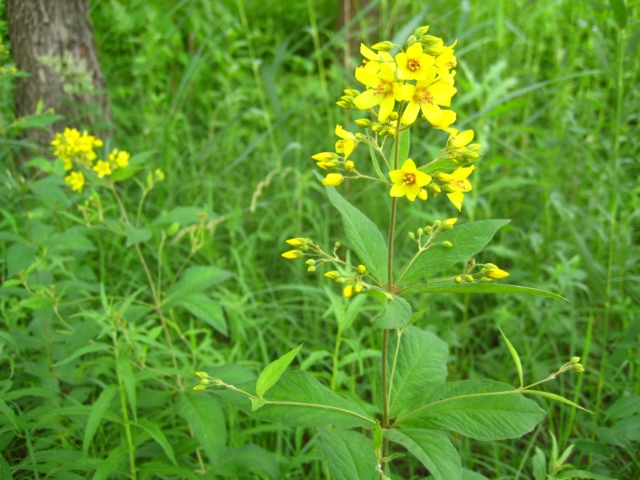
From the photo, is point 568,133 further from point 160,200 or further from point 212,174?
point 160,200

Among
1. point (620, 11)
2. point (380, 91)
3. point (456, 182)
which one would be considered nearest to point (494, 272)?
point (456, 182)

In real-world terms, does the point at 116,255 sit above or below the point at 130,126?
below

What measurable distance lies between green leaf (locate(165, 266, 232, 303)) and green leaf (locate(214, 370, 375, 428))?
55cm

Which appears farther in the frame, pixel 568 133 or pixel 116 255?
pixel 568 133

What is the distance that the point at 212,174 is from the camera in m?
3.30

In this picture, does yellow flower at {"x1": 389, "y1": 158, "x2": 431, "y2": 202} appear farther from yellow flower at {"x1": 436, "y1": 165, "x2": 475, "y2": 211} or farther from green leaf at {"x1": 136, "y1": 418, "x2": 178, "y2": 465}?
green leaf at {"x1": 136, "y1": 418, "x2": 178, "y2": 465}

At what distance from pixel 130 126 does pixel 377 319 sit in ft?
10.1

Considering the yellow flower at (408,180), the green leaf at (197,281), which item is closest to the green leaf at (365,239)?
the yellow flower at (408,180)

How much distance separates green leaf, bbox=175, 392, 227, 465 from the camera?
1355 millimetres

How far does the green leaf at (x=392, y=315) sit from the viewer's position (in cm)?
92

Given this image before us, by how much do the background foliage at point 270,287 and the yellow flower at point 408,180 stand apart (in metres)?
0.57

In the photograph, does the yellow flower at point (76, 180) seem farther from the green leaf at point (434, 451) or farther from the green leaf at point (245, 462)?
the green leaf at point (434, 451)

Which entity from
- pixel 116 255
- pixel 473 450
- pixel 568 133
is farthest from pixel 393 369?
pixel 568 133

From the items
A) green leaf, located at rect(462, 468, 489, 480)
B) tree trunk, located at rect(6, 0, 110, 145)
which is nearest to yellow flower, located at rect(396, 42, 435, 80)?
green leaf, located at rect(462, 468, 489, 480)
